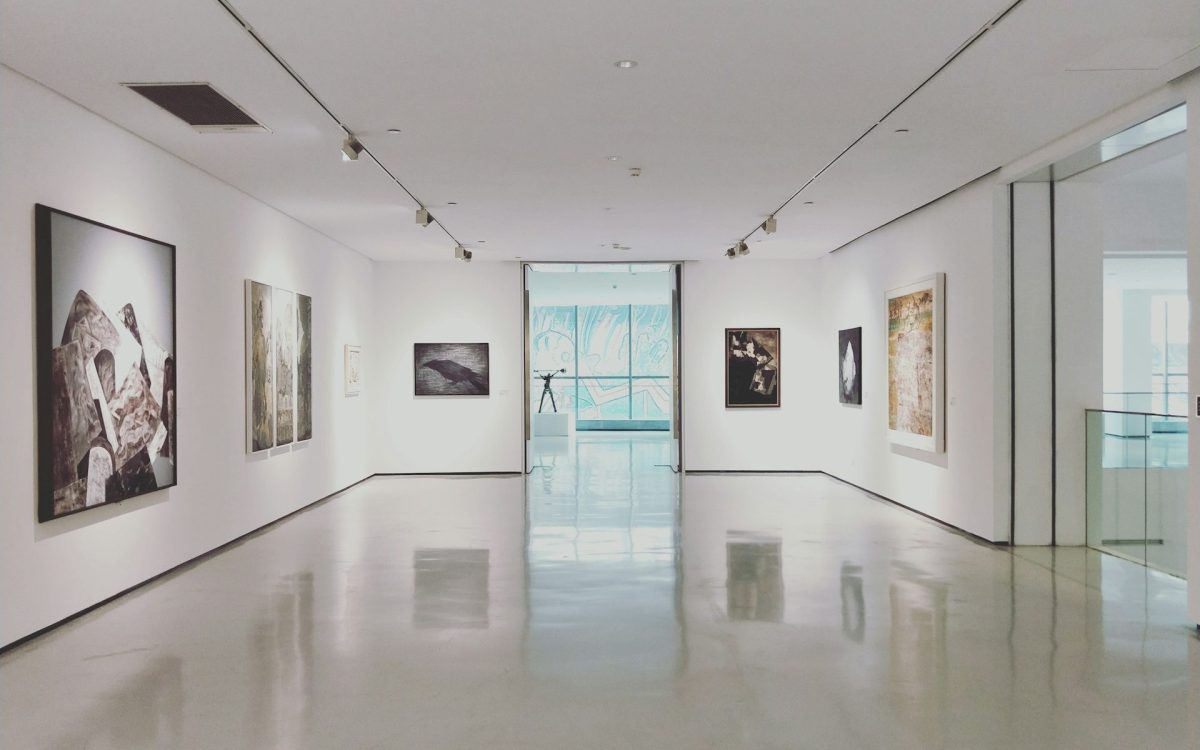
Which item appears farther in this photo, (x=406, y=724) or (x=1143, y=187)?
(x=1143, y=187)

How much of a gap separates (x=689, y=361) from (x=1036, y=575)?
30.0 feet

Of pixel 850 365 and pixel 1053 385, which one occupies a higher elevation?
pixel 850 365

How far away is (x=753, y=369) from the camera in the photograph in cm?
1658

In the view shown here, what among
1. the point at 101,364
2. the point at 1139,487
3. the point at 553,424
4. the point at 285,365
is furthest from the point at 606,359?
the point at 101,364

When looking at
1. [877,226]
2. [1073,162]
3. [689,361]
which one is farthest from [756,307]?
Answer: [1073,162]

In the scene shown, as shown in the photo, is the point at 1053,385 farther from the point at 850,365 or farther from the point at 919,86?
the point at 850,365

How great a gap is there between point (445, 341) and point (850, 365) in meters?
7.31

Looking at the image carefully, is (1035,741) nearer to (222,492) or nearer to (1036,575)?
(1036,575)

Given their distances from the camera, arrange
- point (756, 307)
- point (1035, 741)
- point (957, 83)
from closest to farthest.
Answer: point (1035, 741), point (957, 83), point (756, 307)

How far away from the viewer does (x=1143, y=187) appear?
1198 centimetres

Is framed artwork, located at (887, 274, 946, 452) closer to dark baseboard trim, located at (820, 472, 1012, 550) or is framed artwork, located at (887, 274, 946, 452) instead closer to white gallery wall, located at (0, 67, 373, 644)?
dark baseboard trim, located at (820, 472, 1012, 550)

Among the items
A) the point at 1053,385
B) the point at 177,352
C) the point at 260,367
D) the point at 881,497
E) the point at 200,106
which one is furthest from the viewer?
the point at 881,497

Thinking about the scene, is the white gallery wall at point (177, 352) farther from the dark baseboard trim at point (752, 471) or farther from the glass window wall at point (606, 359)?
the glass window wall at point (606, 359)

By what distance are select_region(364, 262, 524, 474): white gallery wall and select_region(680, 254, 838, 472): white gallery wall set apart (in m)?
3.29
